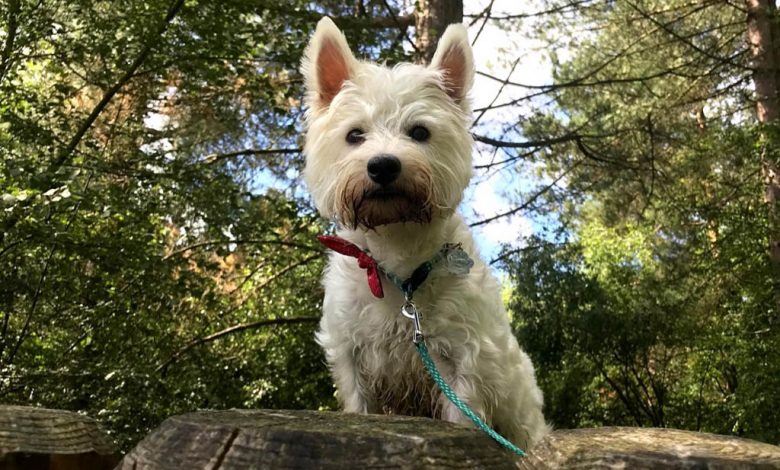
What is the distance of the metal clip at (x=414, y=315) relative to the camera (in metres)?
3.00

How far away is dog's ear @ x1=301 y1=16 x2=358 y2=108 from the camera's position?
11.4 ft

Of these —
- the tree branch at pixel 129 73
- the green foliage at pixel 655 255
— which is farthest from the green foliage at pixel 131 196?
the green foliage at pixel 655 255

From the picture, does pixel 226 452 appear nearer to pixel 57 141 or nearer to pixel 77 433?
pixel 77 433

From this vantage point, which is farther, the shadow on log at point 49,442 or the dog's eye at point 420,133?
the dog's eye at point 420,133

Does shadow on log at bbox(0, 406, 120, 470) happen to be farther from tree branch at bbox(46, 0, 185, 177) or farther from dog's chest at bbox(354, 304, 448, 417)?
tree branch at bbox(46, 0, 185, 177)

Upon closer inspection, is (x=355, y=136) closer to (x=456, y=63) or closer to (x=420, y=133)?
(x=420, y=133)

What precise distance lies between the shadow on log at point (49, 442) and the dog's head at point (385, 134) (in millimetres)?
1605

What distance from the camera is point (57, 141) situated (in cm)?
519

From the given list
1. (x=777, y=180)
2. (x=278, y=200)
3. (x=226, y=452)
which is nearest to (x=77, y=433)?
(x=226, y=452)

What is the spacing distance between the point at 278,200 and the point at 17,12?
3395mm

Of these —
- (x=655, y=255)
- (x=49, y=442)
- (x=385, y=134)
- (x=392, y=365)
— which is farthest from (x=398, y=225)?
(x=655, y=255)

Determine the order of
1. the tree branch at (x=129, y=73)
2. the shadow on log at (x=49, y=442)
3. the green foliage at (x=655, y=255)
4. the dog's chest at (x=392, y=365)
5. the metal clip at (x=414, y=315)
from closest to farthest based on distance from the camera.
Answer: the shadow on log at (x=49, y=442) < the metal clip at (x=414, y=315) < the dog's chest at (x=392, y=365) < the tree branch at (x=129, y=73) < the green foliage at (x=655, y=255)

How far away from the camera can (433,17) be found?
6.95m

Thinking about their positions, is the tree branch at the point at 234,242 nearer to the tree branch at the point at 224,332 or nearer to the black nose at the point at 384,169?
the tree branch at the point at 224,332
